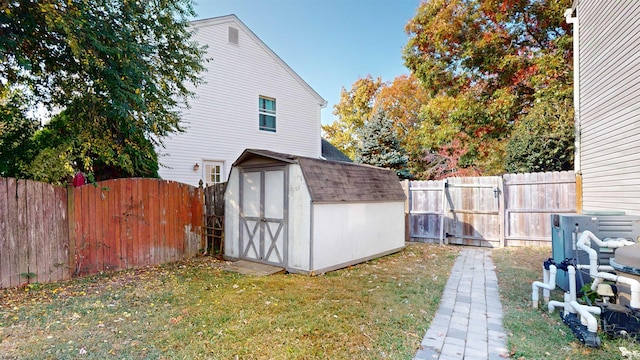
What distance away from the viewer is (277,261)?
6.10m

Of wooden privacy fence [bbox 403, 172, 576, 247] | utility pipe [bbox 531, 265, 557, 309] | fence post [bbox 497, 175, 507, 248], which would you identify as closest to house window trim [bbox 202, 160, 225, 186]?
wooden privacy fence [bbox 403, 172, 576, 247]

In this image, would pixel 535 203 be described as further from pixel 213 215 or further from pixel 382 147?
pixel 213 215

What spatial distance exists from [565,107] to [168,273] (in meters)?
11.4

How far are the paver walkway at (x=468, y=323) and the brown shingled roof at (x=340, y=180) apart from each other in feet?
7.94

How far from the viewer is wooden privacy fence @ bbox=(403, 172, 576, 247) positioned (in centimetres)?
775

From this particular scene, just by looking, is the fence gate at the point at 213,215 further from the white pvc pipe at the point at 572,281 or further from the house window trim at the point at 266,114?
the white pvc pipe at the point at 572,281

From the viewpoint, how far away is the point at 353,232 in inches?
259

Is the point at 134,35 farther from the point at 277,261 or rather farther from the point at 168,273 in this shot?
the point at 277,261

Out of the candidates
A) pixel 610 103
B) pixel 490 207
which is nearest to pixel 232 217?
pixel 490 207

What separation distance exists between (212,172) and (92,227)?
208 inches

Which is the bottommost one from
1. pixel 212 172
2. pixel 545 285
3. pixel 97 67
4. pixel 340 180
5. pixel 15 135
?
pixel 545 285

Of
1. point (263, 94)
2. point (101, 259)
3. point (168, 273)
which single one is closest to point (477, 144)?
point (263, 94)

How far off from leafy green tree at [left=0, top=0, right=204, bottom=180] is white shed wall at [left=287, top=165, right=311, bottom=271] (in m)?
2.88

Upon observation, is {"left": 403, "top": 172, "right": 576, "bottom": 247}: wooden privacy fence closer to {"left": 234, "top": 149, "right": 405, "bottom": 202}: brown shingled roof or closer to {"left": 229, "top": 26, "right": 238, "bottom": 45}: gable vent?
{"left": 234, "top": 149, "right": 405, "bottom": 202}: brown shingled roof
